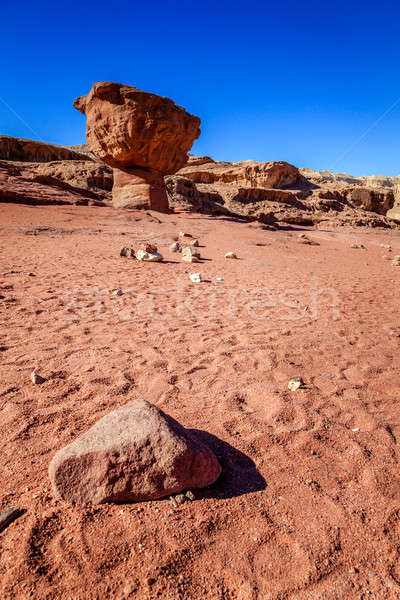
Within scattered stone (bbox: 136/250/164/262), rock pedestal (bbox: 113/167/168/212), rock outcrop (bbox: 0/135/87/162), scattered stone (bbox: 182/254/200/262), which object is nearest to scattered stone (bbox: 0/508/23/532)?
scattered stone (bbox: 136/250/164/262)

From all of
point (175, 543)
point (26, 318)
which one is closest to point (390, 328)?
point (175, 543)

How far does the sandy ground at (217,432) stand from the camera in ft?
3.51

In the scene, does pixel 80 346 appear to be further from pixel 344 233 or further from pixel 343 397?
pixel 344 233

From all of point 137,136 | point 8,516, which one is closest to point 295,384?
point 8,516

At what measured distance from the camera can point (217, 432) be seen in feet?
5.81

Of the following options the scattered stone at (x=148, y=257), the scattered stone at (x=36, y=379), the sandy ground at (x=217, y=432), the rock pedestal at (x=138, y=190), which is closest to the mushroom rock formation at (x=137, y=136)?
the rock pedestal at (x=138, y=190)

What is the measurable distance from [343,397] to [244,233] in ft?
33.3

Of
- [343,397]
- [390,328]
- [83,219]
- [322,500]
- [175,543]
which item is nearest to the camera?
[175,543]

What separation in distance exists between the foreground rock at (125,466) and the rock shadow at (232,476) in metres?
0.09

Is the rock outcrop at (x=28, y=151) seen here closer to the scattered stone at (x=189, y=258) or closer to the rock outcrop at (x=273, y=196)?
the rock outcrop at (x=273, y=196)

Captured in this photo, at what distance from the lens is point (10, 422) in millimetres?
1721

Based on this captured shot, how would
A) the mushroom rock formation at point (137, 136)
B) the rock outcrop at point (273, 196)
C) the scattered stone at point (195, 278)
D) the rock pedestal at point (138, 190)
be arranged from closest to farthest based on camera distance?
the scattered stone at point (195, 278)
the mushroom rock formation at point (137, 136)
the rock pedestal at point (138, 190)
the rock outcrop at point (273, 196)

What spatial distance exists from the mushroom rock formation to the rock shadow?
1357 centimetres

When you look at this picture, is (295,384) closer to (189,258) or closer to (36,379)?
(36,379)
